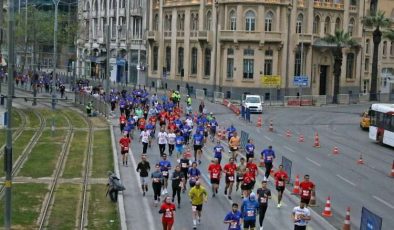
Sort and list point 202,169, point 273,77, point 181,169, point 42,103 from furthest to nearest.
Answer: point 273,77
point 42,103
point 202,169
point 181,169

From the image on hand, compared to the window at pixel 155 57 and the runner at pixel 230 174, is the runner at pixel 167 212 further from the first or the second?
the window at pixel 155 57

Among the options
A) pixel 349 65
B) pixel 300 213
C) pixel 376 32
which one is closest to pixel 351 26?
pixel 349 65

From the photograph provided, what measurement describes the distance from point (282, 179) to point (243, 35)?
50464 millimetres

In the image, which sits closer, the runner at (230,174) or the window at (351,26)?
the runner at (230,174)

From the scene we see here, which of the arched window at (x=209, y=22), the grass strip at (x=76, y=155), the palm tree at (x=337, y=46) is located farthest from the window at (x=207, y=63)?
the grass strip at (x=76, y=155)

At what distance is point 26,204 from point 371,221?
35.6 feet

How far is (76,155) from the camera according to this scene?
3438 cm

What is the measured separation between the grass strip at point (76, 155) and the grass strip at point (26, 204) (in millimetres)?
2886

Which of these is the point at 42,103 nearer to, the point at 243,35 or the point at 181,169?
the point at 243,35

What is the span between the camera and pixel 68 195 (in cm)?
2472

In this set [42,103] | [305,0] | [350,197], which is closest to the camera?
[350,197]

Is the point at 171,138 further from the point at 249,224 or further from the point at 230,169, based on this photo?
the point at 249,224

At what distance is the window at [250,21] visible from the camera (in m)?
73.1

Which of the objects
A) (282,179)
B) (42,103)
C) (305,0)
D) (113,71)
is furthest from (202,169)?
(113,71)
